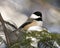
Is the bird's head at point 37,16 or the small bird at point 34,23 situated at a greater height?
the bird's head at point 37,16

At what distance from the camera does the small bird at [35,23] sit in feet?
4.27

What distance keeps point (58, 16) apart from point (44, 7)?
0.28 feet

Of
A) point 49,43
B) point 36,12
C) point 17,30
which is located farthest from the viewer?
point 36,12

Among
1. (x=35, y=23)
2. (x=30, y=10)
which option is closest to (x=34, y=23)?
(x=35, y=23)

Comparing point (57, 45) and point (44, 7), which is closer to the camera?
point (57, 45)

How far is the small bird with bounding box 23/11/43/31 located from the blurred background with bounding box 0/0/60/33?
0.03 m

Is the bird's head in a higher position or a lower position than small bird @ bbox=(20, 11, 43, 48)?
higher

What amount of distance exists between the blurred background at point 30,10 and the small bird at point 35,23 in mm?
26

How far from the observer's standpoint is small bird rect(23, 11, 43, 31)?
130 centimetres

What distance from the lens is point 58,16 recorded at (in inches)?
55.3

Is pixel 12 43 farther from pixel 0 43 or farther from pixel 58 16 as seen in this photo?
pixel 58 16

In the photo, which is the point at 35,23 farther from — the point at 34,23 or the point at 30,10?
the point at 30,10

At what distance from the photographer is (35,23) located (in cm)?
132

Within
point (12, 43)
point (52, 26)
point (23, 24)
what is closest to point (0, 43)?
point (12, 43)
